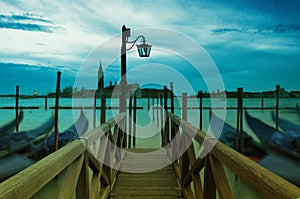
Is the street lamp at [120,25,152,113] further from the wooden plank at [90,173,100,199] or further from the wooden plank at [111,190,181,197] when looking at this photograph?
the wooden plank at [90,173,100,199]

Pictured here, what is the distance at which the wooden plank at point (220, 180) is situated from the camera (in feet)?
5.09

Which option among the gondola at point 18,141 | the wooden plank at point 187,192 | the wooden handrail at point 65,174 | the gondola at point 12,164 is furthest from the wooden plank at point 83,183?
the gondola at point 18,141

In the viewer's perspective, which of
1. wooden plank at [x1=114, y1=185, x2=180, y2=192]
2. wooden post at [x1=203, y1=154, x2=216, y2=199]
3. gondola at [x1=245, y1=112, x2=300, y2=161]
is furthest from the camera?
gondola at [x1=245, y1=112, x2=300, y2=161]

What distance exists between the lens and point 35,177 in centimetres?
110

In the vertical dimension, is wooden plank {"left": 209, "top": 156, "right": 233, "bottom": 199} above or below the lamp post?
below

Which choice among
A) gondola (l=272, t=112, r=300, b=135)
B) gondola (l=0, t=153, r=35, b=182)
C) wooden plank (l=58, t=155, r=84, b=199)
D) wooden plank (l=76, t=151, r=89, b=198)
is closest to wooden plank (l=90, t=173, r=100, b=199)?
wooden plank (l=76, t=151, r=89, b=198)

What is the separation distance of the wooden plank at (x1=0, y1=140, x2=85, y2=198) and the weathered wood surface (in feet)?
6.73

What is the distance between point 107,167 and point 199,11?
382 inches

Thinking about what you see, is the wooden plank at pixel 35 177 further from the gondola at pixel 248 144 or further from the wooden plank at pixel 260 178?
the gondola at pixel 248 144

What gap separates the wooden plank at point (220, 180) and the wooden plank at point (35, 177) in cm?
84

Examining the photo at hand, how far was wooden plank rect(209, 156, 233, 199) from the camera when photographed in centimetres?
155

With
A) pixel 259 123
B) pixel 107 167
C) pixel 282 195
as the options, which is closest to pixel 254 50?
pixel 259 123

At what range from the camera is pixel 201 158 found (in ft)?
7.07

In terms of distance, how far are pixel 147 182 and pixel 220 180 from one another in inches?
94.7
